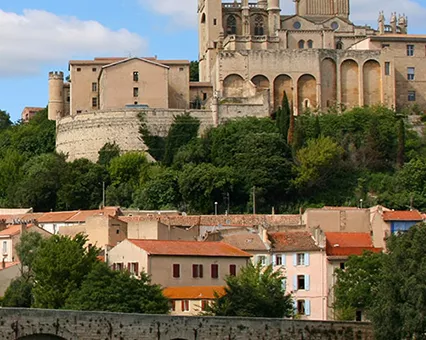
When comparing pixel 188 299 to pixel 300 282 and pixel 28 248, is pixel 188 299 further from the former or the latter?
pixel 28 248

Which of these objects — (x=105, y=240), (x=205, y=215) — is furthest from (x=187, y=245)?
(x=205, y=215)

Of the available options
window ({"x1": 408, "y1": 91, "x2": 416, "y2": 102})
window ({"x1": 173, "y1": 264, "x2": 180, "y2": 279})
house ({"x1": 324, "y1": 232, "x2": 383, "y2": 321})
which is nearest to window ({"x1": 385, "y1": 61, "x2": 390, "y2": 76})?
window ({"x1": 408, "y1": 91, "x2": 416, "y2": 102})

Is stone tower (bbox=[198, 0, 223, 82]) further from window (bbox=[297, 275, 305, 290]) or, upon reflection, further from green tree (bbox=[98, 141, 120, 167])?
window (bbox=[297, 275, 305, 290])

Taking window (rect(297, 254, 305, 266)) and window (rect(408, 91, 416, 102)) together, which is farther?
window (rect(408, 91, 416, 102))

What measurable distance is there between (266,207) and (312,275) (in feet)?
84.4

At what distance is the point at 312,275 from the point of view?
64500 mm

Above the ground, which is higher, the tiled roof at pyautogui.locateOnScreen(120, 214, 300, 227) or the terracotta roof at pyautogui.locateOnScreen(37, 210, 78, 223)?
the terracotta roof at pyautogui.locateOnScreen(37, 210, 78, 223)

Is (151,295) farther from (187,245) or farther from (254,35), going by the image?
(254,35)

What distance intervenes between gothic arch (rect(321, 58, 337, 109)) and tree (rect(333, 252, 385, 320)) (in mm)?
43866

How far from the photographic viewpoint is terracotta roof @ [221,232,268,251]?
66812mm

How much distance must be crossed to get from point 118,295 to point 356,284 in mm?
12501

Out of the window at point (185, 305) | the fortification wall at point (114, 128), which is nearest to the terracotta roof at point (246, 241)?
the window at point (185, 305)

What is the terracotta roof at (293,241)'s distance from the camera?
65.6 meters

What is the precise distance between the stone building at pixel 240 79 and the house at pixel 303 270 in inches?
1374
